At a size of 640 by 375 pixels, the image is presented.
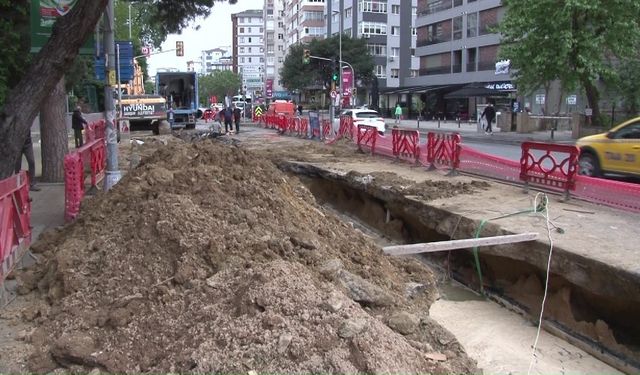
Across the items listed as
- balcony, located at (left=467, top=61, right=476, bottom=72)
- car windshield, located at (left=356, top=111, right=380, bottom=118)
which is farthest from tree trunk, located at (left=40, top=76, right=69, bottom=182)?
balcony, located at (left=467, top=61, right=476, bottom=72)

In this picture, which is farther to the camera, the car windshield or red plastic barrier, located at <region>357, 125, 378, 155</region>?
the car windshield

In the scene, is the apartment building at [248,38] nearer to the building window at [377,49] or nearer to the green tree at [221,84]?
the green tree at [221,84]

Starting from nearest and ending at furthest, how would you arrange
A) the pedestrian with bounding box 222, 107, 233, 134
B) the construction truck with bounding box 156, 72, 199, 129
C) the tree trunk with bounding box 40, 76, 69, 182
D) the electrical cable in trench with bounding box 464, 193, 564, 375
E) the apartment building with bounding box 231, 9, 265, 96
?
1. the electrical cable in trench with bounding box 464, 193, 564, 375
2. the tree trunk with bounding box 40, 76, 69, 182
3. the pedestrian with bounding box 222, 107, 233, 134
4. the construction truck with bounding box 156, 72, 199, 129
5. the apartment building with bounding box 231, 9, 265, 96

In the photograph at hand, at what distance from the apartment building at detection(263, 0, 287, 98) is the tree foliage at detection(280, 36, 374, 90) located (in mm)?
48772

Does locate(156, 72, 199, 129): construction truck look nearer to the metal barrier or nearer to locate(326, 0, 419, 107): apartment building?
the metal barrier

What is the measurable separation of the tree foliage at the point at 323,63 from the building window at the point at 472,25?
17.2 metres

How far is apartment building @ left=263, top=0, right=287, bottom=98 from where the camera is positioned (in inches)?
5153

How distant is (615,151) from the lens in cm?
1263

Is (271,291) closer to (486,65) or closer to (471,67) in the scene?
(486,65)

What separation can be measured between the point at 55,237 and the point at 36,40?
440cm

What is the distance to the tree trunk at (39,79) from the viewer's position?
23.4 feet

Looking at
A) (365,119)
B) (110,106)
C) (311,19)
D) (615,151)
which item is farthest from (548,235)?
(311,19)

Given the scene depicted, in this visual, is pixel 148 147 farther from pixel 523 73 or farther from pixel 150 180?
pixel 523 73

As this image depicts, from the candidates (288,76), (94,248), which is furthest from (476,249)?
(288,76)
